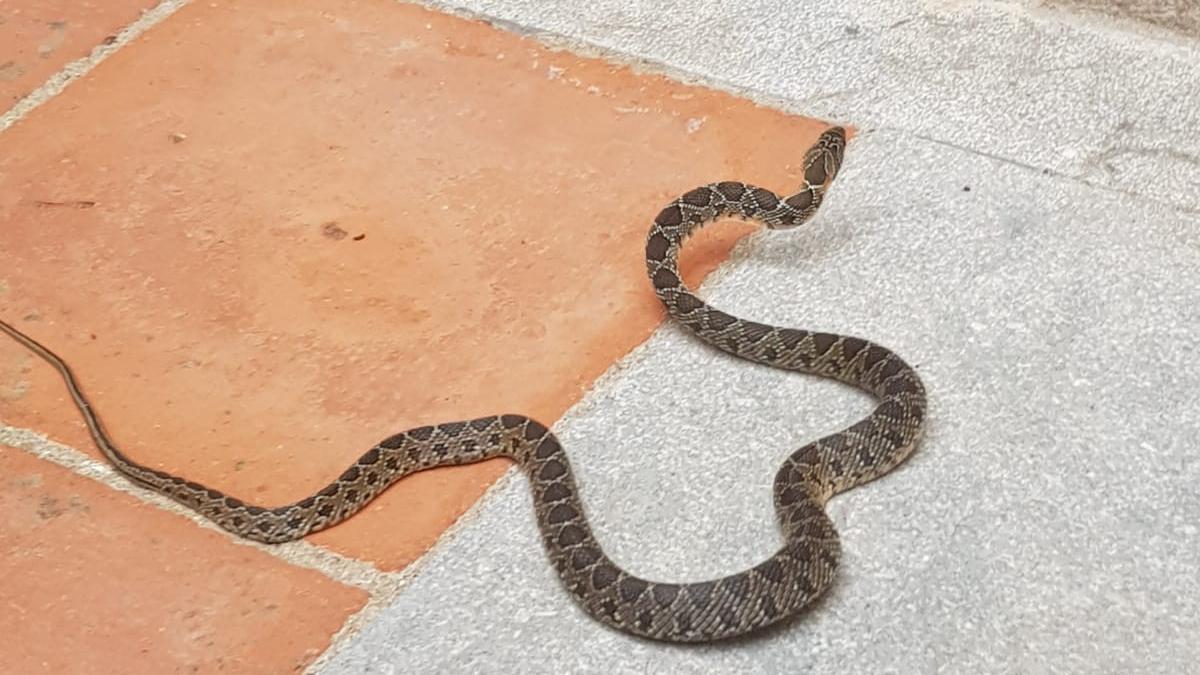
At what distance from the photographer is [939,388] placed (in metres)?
3.72

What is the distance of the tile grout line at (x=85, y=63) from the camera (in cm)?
479

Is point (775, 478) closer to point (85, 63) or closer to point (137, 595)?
point (137, 595)

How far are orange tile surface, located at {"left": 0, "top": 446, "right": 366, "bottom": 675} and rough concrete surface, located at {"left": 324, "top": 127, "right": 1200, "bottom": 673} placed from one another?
0.60 feet

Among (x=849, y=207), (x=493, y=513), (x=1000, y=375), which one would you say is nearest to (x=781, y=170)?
(x=849, y=207)

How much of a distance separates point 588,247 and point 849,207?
76cm

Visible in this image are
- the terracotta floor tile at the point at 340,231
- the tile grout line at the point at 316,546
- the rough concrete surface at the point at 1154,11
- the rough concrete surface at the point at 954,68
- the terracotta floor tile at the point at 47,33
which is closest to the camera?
the tile grout line at the point at 316,546

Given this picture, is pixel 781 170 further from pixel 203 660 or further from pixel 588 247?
pixel 203 660

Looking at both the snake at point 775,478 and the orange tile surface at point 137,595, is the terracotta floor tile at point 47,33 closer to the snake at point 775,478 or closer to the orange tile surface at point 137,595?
the snake at point 775,478

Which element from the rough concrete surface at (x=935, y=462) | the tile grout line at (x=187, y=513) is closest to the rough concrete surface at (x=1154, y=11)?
the rough concrete surface at (x=935, y=462)

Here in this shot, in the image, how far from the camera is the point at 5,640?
323 centimetres

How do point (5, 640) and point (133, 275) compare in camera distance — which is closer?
point (5, 640)

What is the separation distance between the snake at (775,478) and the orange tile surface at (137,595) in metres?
0.10

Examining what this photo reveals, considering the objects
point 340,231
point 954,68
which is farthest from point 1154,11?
point 340,231

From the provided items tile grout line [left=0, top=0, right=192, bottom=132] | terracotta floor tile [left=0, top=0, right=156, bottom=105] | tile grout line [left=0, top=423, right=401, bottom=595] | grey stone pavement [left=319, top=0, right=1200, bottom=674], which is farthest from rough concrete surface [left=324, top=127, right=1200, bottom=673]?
terracotta floor tile [left=0, top=0, right=156, bottom=105]
